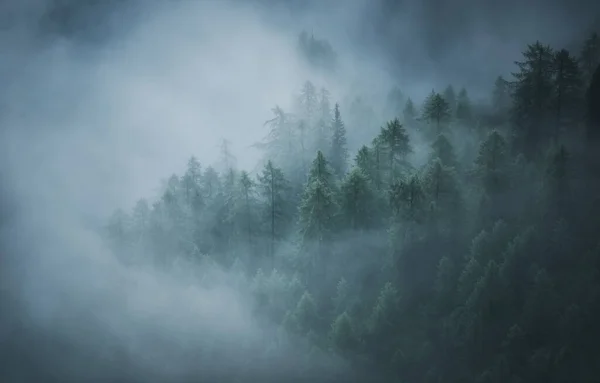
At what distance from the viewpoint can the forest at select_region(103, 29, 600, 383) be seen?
122 ft

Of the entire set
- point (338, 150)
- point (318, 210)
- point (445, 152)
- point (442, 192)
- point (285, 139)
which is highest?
point (285, 139)

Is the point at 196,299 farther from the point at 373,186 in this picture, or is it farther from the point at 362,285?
the point at 373,186

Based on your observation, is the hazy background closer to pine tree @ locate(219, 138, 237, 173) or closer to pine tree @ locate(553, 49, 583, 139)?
pine tree @ locate(219, 138, 237, 173)

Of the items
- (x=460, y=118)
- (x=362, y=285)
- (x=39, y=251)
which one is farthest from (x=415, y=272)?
(x=39, y=251)

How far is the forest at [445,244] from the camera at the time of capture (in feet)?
122

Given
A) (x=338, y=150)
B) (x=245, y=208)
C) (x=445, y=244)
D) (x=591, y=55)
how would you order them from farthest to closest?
(x=338, y=150) → (x=591, y=55) → (x=245, y=208) → (x=445, y=244)

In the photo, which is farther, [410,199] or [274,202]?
[274,202]

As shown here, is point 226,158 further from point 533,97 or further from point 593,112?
point 593,112

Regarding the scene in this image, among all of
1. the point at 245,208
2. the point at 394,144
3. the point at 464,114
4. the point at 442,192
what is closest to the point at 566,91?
the point at 464,114

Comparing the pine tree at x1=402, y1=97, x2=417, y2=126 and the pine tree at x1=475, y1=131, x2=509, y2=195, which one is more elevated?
the pine tree at x1=402, y1=97, x2=417, y2=126

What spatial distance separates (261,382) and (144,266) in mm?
21712

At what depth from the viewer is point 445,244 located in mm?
43250

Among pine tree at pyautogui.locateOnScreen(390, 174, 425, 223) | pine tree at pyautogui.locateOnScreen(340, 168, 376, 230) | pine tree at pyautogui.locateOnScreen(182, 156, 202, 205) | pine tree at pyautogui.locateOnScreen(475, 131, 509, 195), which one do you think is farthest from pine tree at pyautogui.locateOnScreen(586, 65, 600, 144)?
pine tree at pyautogui.locateOnScreen(182, 156, 202, 205)

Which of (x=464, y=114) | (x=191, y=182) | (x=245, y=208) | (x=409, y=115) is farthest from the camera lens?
(x=409, y=115)
